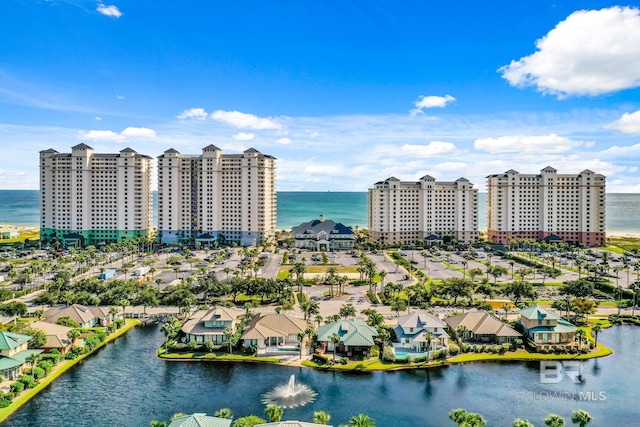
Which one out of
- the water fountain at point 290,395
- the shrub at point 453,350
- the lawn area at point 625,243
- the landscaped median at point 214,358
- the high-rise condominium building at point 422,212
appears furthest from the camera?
the high-rise condominium building at point 422,212

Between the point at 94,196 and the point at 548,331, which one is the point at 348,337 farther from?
the point at 94,196

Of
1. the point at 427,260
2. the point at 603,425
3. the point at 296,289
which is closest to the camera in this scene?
the point at 603,425

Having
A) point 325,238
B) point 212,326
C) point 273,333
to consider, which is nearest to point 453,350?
point 273,333

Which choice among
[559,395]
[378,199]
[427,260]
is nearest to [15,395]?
[559,395]

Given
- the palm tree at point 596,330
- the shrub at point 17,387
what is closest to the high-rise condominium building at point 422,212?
the palm tree at point 596,330

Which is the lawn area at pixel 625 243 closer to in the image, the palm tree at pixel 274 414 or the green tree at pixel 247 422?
the palm tree at pixel 274 414

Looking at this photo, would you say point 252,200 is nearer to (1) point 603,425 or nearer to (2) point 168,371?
(2) point 168,371
